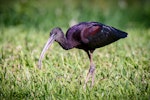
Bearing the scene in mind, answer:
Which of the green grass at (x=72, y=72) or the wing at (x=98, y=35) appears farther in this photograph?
the wing at (x=98, y=35)

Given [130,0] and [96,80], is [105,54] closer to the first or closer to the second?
[96,80]

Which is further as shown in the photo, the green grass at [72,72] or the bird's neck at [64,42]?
the bird's neck at [64,42]

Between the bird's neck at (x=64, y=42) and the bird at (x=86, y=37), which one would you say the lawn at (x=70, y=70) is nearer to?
the bird at (x=86, y=37)

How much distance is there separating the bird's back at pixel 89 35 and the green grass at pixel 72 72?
37 centimetres

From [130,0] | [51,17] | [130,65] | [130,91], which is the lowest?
[130,91]

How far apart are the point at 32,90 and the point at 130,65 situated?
1512mm

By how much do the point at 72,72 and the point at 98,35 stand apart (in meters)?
0.57

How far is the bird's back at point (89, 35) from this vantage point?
5434 mm

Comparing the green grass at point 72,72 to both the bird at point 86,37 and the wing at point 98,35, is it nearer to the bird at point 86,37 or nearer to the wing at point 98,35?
the bird at point 86,37

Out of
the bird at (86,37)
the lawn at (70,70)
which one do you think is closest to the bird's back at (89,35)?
the bird at (86,37)

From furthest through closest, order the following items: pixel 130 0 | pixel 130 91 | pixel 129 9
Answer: pixel 130 0
pixel 129 9
pixel 130 91

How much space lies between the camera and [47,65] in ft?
19.5

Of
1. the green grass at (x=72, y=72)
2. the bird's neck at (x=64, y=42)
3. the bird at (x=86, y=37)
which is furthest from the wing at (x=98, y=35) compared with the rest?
the green grass at (x=72, y=72)

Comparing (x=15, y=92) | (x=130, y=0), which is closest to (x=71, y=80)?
(x=15, y=92)
